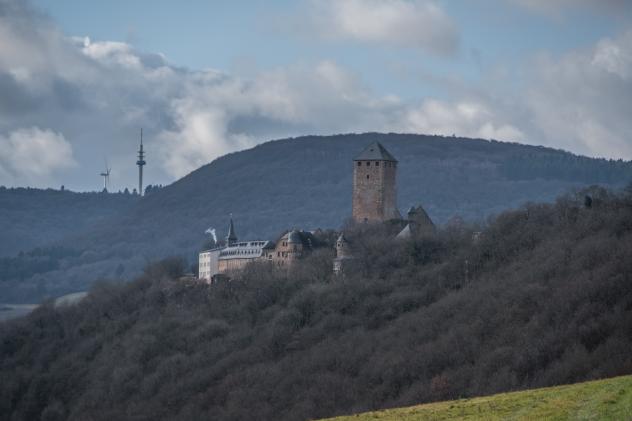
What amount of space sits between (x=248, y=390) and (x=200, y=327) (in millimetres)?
14217

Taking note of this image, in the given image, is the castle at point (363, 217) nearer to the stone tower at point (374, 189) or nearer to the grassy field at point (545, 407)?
the stone tower at point (374, 189)

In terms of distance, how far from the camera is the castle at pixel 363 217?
9488 centimetres

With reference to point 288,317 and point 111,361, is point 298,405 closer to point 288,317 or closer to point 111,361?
point 288,317

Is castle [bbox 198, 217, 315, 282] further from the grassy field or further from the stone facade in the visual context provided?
the grassy field

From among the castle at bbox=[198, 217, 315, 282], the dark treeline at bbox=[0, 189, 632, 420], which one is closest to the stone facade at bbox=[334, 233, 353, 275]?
the dark treeline at bbox=[0, 189, 632, 420]

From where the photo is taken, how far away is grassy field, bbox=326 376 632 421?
30969 mm

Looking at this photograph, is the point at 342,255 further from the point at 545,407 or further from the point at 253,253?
the point at 545,407

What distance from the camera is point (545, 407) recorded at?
33000mm

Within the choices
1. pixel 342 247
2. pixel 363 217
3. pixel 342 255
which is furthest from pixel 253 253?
pixel 342 247

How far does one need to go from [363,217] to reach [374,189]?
2.20 m

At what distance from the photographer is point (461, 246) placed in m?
94.4

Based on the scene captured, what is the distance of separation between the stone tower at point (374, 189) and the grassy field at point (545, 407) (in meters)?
58.5

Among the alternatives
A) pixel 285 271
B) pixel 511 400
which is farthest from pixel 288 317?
pixel 511 400

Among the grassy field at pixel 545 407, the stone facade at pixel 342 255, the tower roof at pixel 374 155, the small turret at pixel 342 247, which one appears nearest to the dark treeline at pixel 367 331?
the stone facade at pixel 342 255
